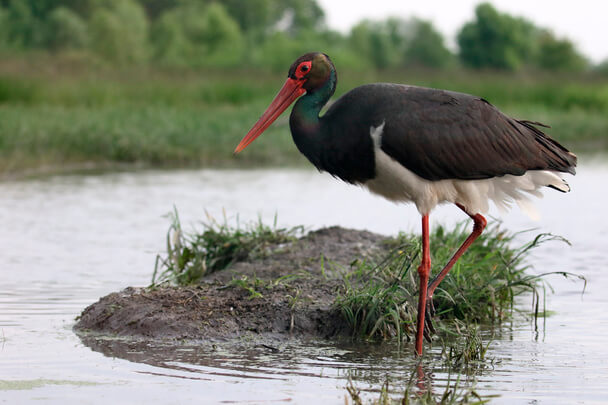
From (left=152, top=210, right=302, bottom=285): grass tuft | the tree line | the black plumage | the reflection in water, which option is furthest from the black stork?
the tree line

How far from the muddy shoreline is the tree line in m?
36.8

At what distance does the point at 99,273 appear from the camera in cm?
827

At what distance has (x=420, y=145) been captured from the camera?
222 inches

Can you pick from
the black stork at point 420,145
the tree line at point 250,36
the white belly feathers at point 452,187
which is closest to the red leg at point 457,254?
the black stork at point 420,145

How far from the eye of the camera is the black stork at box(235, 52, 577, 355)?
5.60 meters

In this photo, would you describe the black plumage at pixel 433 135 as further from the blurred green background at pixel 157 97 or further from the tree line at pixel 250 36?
the tree line at pixel 250 36

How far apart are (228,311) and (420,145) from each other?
5.20 feet

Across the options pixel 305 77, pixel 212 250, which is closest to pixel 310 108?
pixel 305 77

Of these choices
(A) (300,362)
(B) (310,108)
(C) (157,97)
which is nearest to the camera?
(A) (300,362)

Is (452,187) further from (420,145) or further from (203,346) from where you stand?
(203,346)

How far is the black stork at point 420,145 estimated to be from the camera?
18.4ft

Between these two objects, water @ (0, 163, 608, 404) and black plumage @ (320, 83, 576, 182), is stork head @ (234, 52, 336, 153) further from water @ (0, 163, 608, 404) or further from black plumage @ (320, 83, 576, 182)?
water @ (0, 163, 608, 404)

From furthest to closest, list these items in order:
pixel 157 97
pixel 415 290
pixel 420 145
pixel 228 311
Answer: pixel 157 97, pixel 415 290, pixel 228 311, pixel 420 145

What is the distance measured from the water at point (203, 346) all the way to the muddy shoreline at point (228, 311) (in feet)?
0.68
